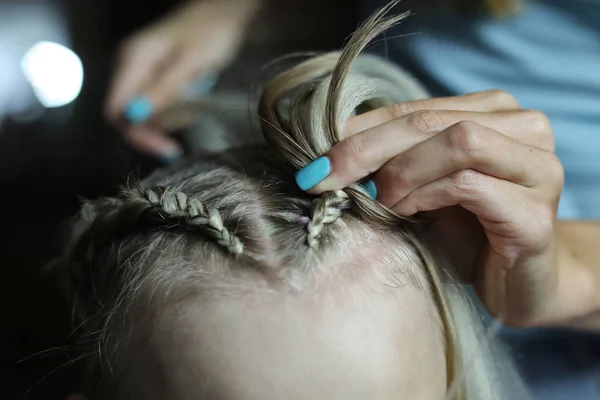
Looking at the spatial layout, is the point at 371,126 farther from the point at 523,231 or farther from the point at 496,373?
the point at 496,373

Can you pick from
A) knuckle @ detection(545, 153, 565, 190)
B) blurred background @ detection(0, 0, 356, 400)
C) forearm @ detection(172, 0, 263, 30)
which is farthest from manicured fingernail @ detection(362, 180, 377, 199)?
forearm @ detection(172, 0, 263, 30)

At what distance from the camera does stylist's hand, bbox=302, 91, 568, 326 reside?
0.41 m

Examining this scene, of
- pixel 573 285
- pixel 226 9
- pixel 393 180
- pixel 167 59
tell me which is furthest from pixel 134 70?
pixel 573 285

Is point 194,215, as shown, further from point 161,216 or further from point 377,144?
point 377,144

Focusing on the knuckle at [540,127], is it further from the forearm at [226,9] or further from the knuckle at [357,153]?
the forearm at [226,9]

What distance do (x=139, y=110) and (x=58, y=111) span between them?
5.7 inches

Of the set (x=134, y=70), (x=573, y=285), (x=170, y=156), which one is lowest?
(x=573, y=285)

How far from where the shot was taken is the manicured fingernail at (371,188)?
435mm

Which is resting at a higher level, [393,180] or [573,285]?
[393,180]

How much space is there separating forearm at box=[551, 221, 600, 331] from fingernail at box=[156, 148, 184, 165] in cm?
43

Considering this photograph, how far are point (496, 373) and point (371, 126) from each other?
11.1 inches

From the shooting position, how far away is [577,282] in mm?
566

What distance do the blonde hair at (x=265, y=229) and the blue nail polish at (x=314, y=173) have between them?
13 millimetres

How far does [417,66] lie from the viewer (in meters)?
0.76
